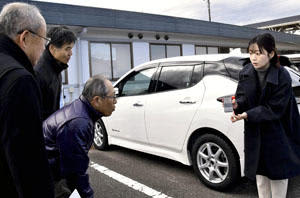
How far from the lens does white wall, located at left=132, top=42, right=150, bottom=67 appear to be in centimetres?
1298

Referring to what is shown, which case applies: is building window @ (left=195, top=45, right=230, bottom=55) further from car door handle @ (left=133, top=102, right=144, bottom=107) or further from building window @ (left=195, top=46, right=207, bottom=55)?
car door handle @ (left=133, top=102, right=144, bottom=107)

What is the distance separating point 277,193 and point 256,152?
1.39 feet

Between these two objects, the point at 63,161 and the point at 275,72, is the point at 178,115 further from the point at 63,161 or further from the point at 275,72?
the point at 63,161

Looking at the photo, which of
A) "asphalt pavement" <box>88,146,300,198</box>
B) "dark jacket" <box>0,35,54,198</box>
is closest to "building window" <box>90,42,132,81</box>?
"asphalt pavement" <box>88,146,300,198</box>

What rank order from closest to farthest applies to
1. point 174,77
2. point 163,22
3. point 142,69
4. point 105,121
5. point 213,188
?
1. point 213,188
2. point 174,77
3. point 142,69
4. point 105,121
5. point 163,22

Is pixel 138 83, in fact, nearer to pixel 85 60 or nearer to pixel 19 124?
pixel 19 124

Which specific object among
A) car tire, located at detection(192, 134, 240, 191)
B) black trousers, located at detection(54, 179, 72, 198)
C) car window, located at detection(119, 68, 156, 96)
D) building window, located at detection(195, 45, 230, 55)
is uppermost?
building window, located at detection(195, 45, 230, 55)

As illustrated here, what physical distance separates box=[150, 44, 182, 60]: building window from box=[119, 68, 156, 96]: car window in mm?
9122

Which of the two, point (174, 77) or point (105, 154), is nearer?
point (174, 77)

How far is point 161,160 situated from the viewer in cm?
454

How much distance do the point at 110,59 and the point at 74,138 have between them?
11.0 metres

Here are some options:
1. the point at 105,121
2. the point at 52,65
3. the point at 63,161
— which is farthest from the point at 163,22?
the point at 63,161

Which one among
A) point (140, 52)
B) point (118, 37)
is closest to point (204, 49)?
point (140, 52)

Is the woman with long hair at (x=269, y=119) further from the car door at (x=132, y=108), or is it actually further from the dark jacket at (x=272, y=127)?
the car door at (x=132, y=108)
